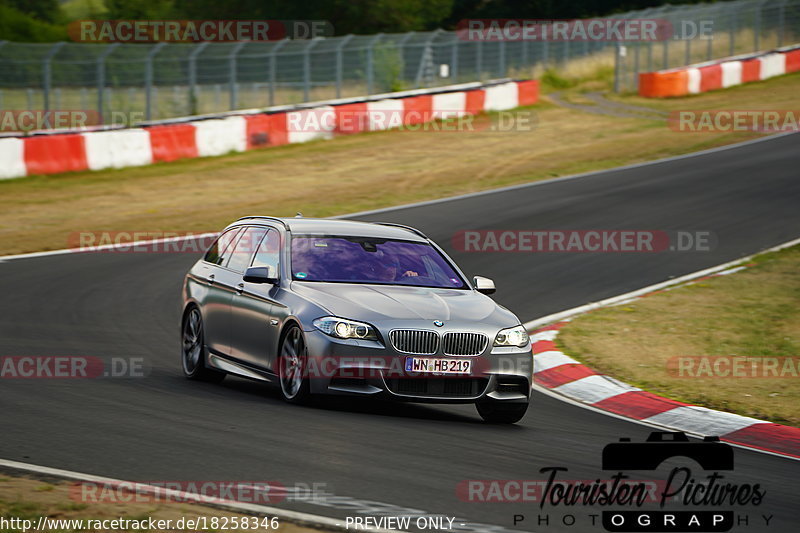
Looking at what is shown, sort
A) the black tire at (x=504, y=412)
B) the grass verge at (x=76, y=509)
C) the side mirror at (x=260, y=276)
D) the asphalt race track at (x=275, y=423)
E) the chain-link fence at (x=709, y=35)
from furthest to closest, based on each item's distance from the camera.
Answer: the chain-link fence at (x=709, y=35)
the side mirror at (x=260, y=276)
the black tire at (x=504, y=412)
the asphalt race track at (x=275, y=423)
the grass verge at (x=76, y=509)

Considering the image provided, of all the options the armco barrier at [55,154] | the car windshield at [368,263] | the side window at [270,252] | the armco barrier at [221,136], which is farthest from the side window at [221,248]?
the armco barrier at [221,136]

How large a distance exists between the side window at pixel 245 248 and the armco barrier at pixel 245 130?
14821 mm

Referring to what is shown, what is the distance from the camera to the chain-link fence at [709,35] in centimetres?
4362

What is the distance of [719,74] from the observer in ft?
137

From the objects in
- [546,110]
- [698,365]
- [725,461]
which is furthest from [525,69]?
[725,461]

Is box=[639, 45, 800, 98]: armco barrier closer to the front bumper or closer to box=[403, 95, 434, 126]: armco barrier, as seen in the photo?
box=[403, 95, 434, 126]: armco barrier

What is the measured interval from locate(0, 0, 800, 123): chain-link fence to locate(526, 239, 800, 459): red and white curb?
57.3 ft

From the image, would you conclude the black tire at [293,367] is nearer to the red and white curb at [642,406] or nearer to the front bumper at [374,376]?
the front bumper at [374,376]

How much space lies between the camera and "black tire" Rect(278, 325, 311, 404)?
9047 mm

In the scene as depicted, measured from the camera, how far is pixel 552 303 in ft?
50.6

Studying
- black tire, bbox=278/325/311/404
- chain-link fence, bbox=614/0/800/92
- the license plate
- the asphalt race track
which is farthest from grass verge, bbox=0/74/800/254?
the license plate

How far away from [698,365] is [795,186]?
1277 cm

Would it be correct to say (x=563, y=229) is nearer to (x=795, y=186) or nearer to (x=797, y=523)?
(x=795, y=186)

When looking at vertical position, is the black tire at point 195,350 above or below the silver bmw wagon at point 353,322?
below
